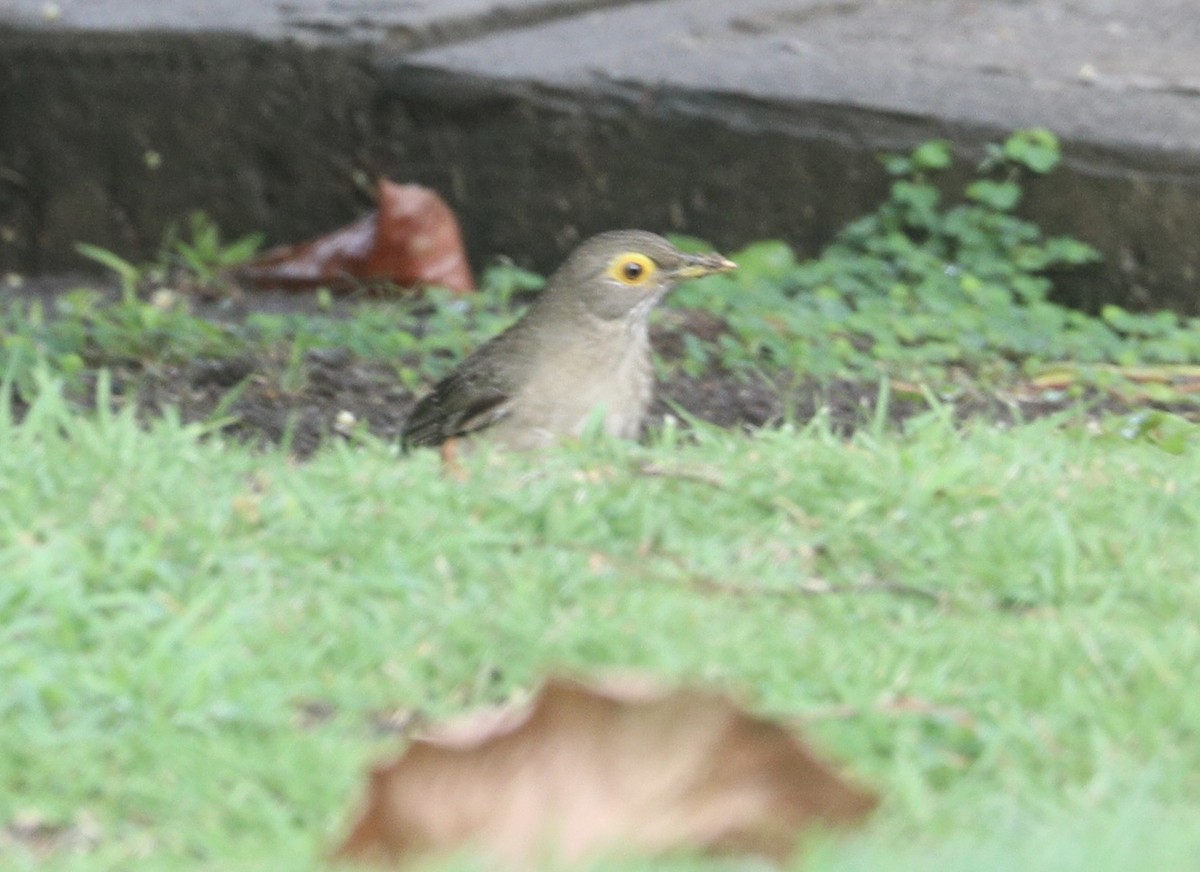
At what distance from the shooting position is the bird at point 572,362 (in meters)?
4.77

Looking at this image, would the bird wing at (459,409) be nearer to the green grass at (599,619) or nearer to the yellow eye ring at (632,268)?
the yellow eye ring at (632,268)

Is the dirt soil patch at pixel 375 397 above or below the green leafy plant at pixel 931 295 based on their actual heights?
below

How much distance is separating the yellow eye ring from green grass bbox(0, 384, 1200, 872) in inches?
55.0

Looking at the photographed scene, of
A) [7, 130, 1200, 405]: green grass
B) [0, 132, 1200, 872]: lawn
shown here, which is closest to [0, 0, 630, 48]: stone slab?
[7, 130, 1200, 405]: green grass

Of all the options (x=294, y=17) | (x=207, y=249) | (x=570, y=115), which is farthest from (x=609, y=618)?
(x=294, y=17)

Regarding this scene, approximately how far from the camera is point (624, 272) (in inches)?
203

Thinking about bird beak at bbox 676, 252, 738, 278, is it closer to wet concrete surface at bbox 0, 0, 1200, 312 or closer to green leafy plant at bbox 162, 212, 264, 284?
wet concrete surface at bbox 0, 0, 1200, 312

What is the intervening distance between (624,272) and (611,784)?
2940mm

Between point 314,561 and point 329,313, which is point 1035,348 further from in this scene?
point 314,561

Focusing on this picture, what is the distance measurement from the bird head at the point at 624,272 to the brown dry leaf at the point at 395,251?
1.94 metres

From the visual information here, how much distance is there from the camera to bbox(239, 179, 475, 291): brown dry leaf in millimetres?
7117

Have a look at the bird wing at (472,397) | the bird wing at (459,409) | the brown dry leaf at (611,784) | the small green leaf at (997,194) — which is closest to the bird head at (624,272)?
the bird wing at (472,397)

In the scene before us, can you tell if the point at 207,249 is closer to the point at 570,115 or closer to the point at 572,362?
the point at 570,115

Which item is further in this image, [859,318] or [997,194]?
[997,194]
